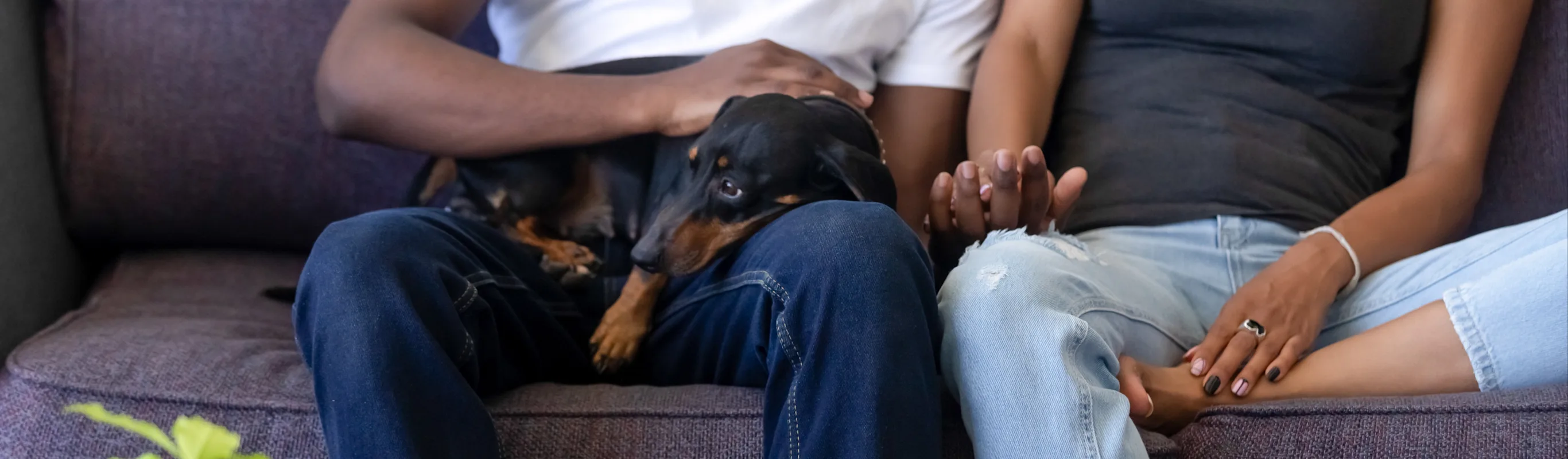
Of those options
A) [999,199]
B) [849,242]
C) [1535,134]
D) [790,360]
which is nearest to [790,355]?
[790,360]

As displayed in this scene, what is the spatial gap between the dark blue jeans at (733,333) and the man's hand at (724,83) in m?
0.24

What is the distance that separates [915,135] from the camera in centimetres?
138

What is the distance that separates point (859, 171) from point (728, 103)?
19 cm

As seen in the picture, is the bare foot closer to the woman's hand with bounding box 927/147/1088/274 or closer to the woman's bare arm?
the woman's hand with bounding box 927/147/1088/274

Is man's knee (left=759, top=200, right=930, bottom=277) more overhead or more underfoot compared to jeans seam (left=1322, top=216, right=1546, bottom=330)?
more overhead

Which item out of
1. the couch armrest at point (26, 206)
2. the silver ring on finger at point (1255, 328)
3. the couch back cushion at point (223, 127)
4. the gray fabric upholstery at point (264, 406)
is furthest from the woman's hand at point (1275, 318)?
the couch armrest at point (26, 206)

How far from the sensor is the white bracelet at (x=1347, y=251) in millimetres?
1152

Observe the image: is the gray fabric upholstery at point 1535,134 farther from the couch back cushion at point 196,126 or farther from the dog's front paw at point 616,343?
the couch back cushion at point 196,126

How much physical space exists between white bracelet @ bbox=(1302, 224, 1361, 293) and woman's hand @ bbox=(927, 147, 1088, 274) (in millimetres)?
307

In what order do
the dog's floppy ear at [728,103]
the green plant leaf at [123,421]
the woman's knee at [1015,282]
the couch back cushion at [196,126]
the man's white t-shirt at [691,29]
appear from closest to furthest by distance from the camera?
1. the green plant leaf at [123,421]
2. the woman's knee at [1015,282]
3. the dog's floppy ear at [728,103]
4. the man's white t-shirt at [691,29]
5. the couch back cushion at [196,126]

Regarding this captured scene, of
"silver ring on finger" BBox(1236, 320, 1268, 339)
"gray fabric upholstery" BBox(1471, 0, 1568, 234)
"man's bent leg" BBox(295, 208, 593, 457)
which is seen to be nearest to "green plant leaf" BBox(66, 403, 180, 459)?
"man's bent leg" BBox(295, 208, 593, 457)

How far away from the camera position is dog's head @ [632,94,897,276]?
1.03 meters

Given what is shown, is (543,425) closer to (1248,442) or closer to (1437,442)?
(1248,442)

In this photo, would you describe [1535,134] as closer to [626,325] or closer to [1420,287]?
[1420,287]
